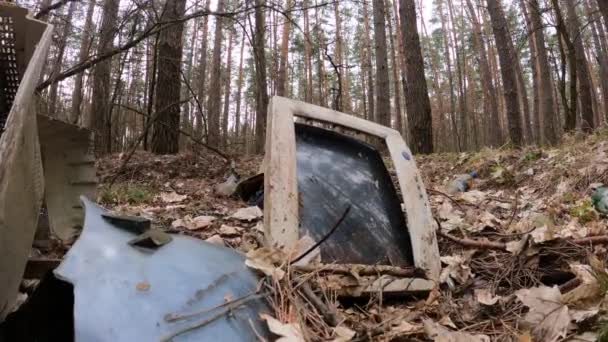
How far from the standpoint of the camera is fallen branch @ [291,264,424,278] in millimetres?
1706

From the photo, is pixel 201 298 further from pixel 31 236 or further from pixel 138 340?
pixel 31 236

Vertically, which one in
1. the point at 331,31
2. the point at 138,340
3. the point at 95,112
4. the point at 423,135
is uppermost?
the point at 331,31

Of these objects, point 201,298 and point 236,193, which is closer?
point 201,298

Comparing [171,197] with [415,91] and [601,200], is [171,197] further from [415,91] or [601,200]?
[415,91]

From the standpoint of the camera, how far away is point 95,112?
698 cm

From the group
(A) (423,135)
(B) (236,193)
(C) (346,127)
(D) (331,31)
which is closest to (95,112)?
(B) (236,193)

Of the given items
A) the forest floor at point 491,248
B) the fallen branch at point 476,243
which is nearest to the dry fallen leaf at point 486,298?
the forest floor at point 491,248

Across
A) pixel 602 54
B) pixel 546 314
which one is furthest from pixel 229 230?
pixel 602 54

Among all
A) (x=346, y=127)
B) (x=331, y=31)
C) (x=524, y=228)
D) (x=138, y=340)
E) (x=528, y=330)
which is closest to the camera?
(x=138, y=340)

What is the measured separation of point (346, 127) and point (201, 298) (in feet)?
4.44

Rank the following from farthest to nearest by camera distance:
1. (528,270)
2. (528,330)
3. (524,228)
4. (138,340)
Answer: (524,228) → (528,270) → (528,330) → (138,340)

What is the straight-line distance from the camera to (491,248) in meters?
2.35

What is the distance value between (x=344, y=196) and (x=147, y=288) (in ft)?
3.87

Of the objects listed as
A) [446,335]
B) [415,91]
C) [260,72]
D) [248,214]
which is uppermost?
[415,91]
